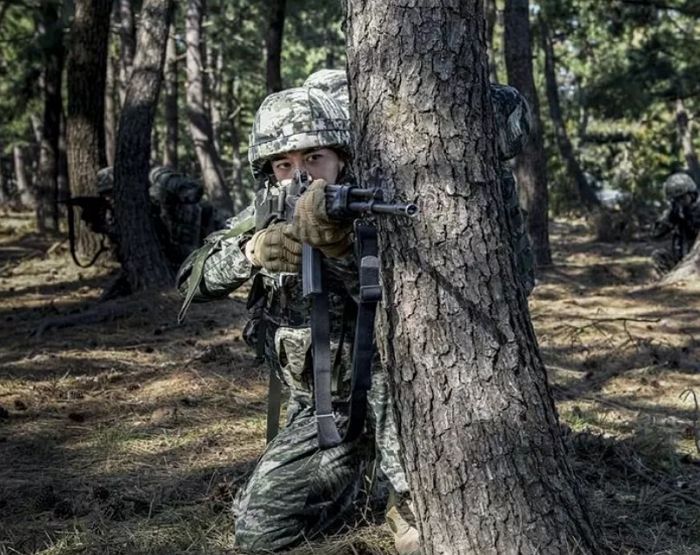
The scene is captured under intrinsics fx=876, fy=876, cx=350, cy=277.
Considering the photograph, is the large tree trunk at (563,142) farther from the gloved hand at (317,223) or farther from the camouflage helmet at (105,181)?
the gloved hand at (317,223)

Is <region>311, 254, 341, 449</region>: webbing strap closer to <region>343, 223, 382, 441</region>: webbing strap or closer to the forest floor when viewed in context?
<region>343, 223, 382, 441</region>: webbing strap

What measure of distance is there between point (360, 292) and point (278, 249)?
Answer: 57 centimetres

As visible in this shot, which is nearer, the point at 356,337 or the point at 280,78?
the point at 356,337

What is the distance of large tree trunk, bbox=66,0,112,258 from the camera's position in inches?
385

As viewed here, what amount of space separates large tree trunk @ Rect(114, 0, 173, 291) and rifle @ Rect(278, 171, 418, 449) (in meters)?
5.61

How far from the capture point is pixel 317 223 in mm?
2434

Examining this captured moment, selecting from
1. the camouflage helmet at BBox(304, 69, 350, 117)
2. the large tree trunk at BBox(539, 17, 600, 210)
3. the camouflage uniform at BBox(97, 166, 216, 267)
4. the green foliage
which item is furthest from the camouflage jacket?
the large tree trunk at BBox(539, 17, 600, 210)

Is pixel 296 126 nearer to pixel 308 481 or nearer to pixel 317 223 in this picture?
pixel 317 223

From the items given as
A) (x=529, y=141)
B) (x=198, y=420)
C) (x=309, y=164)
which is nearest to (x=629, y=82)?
(x=529, y=141)

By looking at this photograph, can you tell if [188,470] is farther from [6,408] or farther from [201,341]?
[201,341]

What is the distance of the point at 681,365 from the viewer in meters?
6.04

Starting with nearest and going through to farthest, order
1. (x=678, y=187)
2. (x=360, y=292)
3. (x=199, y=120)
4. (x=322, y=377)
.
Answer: (x=360, y=292) → (x=322, y=377) → (x=678, y=187) → (x=199, y=120)

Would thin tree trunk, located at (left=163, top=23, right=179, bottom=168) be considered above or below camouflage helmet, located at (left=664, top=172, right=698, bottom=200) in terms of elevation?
A: above

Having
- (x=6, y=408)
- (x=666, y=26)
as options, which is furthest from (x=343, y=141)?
(x=666, y=26)
